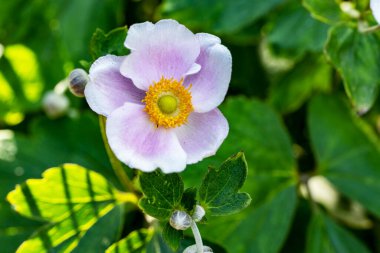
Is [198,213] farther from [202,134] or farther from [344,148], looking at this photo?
[344,148]

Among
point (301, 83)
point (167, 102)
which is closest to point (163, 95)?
point (167, 102)

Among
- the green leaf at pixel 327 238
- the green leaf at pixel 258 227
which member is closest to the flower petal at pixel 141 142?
the green leaf at pixel 258 227

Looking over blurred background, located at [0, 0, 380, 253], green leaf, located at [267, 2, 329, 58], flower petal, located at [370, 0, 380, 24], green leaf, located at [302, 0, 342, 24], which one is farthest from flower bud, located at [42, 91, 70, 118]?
flower petal, located at [370, 0, 380, 24]

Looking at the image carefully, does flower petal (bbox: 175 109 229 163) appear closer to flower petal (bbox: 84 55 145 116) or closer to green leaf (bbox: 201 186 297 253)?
flower petal (bbox: 84 55 145 116)

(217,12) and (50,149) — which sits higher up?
(217,12)

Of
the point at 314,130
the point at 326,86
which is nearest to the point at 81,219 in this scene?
the point at 314,130

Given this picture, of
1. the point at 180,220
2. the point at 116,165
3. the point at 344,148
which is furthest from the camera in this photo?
the point at 344,148
